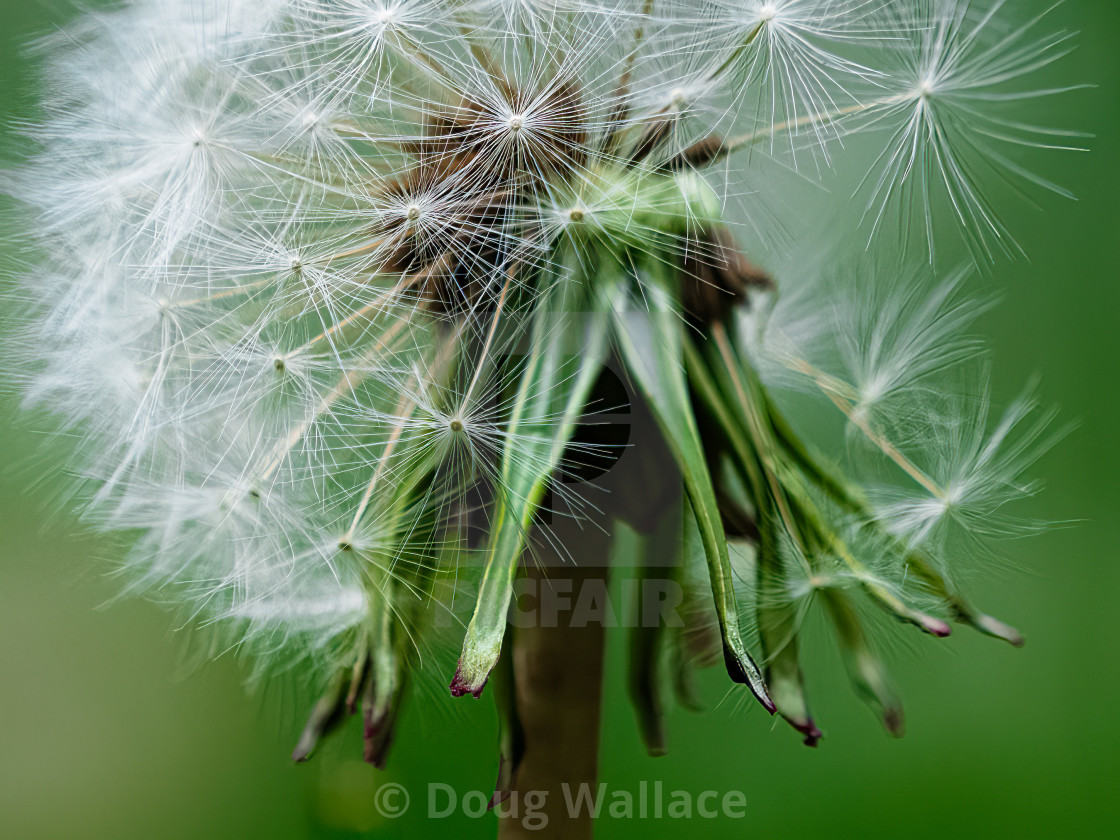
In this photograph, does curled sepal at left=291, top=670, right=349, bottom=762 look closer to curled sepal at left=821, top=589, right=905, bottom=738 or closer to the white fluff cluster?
the white fluff cluster

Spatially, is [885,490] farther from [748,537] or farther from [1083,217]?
[1083,217]

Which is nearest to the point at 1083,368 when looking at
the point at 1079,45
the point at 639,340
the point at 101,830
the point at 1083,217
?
the point at 1083,217

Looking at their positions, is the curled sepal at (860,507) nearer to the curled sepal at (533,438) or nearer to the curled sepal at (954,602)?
the curled sepal at (954,602)

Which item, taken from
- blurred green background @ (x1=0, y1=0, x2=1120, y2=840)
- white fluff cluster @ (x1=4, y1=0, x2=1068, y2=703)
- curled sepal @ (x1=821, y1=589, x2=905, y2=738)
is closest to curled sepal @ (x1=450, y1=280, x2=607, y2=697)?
white fluff cluster @ (x1=4, y1=0, x2=1068, y2=703)

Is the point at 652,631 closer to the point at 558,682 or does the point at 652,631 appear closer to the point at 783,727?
the point at 558,682

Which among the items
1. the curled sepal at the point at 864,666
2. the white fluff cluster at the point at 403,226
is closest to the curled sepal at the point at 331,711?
the white fluff cluster at the point at 403,226
